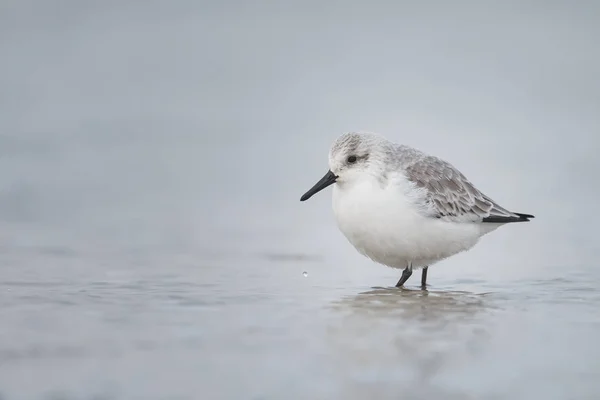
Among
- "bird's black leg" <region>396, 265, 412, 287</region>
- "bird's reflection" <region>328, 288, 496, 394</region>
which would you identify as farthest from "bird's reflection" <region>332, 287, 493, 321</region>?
"bird's black leg" <region>396, 265, 412, 287</region>

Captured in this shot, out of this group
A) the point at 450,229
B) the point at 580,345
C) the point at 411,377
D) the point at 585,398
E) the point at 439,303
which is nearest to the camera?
the point at 585,398

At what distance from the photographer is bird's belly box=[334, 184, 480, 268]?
675 cm

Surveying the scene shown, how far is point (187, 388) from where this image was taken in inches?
153

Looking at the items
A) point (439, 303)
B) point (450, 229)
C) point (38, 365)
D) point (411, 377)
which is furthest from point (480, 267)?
point (38, 365)

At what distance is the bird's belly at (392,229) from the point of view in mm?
6750

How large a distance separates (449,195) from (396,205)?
65 centimetres

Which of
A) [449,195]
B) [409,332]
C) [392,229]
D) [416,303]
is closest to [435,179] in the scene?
[449,195]

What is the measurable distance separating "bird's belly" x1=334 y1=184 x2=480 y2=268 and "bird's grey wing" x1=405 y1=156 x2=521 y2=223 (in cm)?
12

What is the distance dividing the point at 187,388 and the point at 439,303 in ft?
8.50

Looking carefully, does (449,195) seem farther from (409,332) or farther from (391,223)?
(409,332)

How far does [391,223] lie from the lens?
6750 millimetres

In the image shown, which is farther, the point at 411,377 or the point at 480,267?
the point at 480,267

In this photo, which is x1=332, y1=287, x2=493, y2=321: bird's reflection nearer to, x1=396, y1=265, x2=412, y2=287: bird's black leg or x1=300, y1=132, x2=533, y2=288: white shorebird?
x1=396, y1=265, x2=412, y2=287: bird's black leg

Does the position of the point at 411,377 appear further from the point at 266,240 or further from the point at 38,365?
the point at 266,240
